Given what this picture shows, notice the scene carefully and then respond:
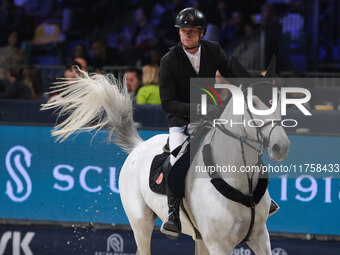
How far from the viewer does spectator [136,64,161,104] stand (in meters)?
8.61

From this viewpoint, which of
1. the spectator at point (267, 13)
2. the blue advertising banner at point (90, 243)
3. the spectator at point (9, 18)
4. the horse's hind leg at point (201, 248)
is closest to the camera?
the horse's hind leg at point (201, 248)

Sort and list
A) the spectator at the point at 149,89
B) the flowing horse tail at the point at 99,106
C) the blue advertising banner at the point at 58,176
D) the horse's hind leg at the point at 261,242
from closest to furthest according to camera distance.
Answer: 1. the horse's hind leg at the point at 261,242
2. the flowing horse tail at the point at 99,106
3. the blue advertising banner at the point at 58,176
4. the spectator at the point at 149,89

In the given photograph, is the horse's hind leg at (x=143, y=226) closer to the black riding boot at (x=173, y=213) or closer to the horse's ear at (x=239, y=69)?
the black riding boot at (x=173, y=213)

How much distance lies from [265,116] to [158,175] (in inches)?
57.7

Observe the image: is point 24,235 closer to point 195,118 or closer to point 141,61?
point 195,118

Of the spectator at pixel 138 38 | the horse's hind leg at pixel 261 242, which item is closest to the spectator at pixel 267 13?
the spectator at pixel 138 38

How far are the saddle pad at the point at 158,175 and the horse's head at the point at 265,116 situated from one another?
1128 mm

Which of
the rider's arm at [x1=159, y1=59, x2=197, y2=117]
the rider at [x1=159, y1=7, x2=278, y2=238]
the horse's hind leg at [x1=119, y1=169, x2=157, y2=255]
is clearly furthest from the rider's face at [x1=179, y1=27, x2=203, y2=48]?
the horse's hind leg at [x1=119, y1=169, x2=157, y2=255]

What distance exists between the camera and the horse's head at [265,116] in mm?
4410

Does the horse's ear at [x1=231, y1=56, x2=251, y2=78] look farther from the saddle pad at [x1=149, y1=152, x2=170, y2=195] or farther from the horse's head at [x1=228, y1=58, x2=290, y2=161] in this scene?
the saddle pad at [x1=149, y1=152, x2=170, y2=195]

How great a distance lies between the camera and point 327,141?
6785 mm

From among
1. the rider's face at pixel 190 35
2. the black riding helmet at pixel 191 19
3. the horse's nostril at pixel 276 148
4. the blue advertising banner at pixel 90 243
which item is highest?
the black riding helmet at pixel 191 19

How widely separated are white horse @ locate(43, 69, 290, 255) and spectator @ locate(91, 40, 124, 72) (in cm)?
500

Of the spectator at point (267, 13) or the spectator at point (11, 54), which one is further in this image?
the spectator at point (267, 13)
